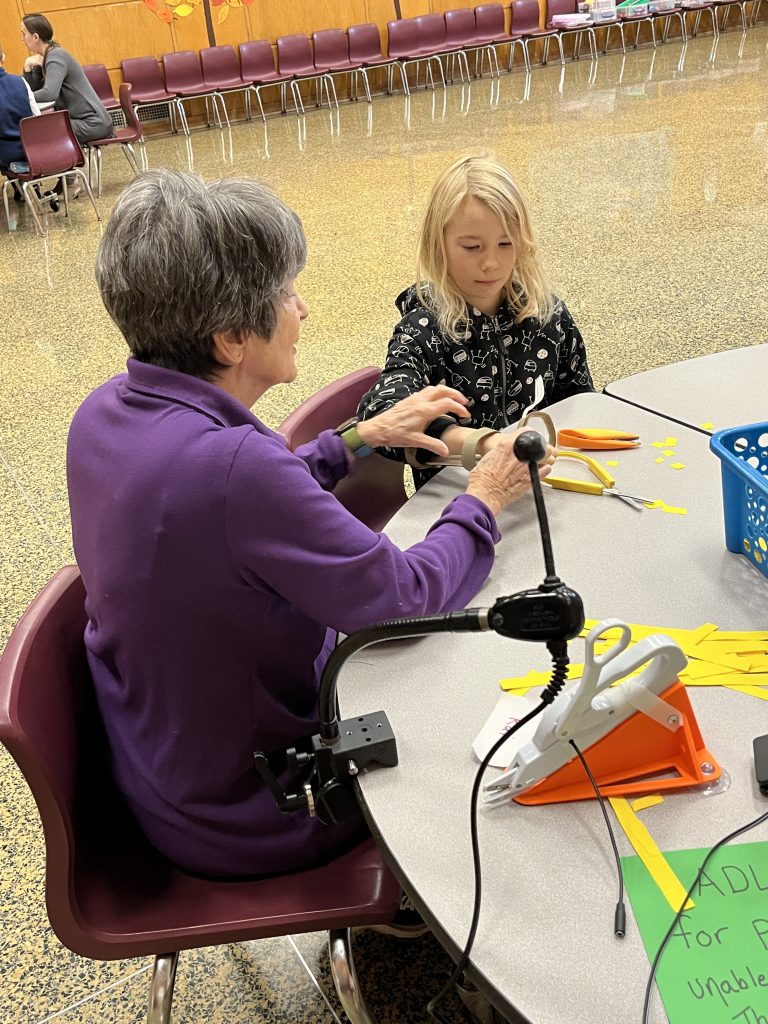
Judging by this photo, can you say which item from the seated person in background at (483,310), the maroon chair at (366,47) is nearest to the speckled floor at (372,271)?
the maroon chair at (366,47)

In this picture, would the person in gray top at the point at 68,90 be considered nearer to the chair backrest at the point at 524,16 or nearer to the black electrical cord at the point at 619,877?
the chair backrest at the point at 524,16

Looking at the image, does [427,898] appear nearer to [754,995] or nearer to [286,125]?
[754,995]

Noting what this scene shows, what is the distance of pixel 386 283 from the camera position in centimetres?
499

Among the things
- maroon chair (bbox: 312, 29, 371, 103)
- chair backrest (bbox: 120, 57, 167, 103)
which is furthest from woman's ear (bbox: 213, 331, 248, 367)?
maroon chair (bbox: 312, 29, 371, 103)

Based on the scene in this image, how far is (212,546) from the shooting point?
1.12 meters

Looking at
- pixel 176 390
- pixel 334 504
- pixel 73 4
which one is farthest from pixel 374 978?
pixel 73 4

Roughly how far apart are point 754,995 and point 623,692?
0.98 feet

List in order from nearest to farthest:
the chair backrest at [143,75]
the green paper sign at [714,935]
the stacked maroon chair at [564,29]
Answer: the green paper sign at [714,935]
the chair backrest at [143,75]
the stacked maroon chair at [564,29]

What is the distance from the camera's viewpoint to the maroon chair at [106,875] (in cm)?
117

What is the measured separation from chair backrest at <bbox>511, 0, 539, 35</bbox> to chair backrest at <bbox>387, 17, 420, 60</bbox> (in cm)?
129

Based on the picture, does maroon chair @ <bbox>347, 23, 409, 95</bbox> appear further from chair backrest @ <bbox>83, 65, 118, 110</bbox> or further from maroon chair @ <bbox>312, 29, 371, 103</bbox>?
chair backrest @ <bbox>83, 65, 118, 110</bbox>

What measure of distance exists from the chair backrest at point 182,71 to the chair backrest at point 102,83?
0.65 metres

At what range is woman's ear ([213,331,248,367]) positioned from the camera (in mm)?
1226

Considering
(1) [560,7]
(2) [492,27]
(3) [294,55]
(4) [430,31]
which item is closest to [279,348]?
(3) [294,55]
